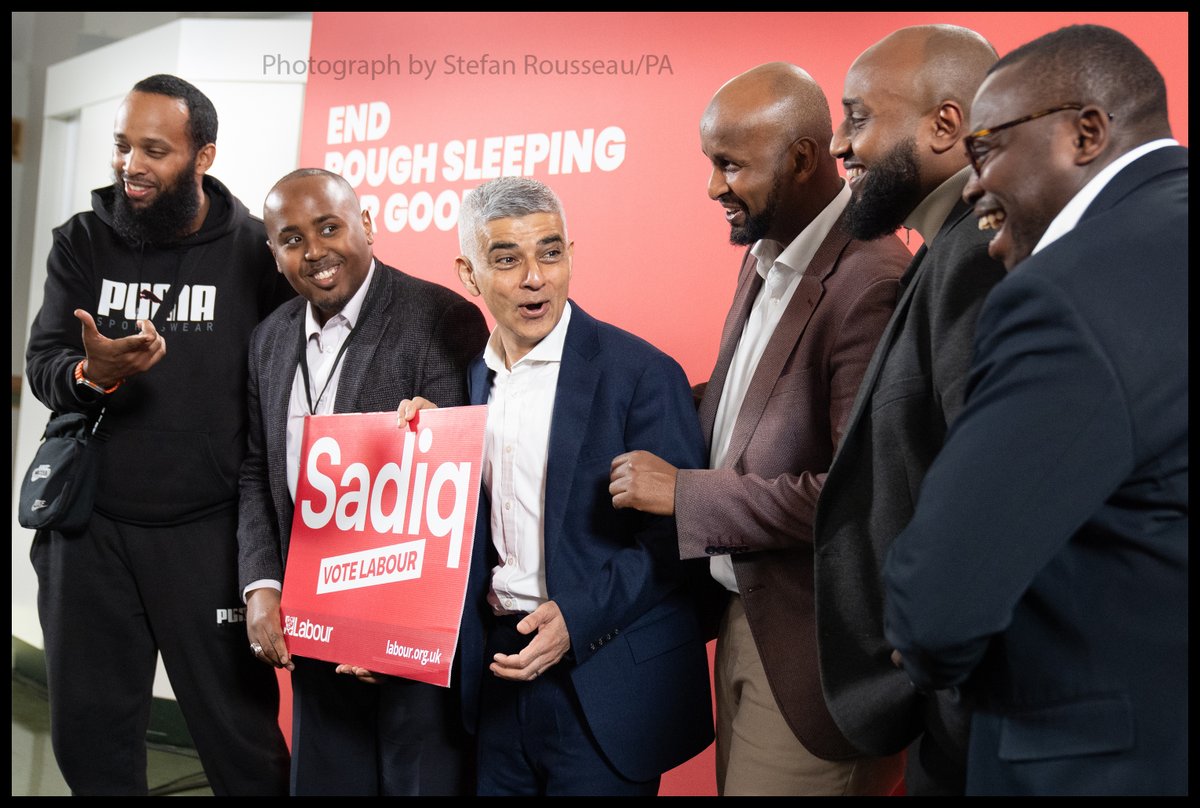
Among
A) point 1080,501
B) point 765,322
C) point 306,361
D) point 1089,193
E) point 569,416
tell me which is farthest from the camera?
point 306,361

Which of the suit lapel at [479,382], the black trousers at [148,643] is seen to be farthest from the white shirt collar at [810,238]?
the black trousers at [148,643]

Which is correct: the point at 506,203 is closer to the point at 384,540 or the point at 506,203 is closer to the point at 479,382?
the point at 479,382

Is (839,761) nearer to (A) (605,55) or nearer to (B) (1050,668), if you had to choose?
(B) (1050,668)

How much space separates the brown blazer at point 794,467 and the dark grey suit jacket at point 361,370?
74 cm

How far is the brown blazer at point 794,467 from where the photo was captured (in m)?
2.21

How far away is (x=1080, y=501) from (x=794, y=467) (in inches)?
38.3

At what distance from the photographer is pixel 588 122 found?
3877 mm

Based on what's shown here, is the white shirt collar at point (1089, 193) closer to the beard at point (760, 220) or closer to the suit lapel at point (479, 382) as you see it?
the beard at point (760, 220)

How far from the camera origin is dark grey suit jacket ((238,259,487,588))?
273 cm

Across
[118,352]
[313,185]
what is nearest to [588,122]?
[313,185]

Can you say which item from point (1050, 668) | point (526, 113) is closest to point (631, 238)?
point (526, 113)

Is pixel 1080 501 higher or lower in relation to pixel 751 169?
lower

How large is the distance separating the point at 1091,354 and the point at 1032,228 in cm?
33
